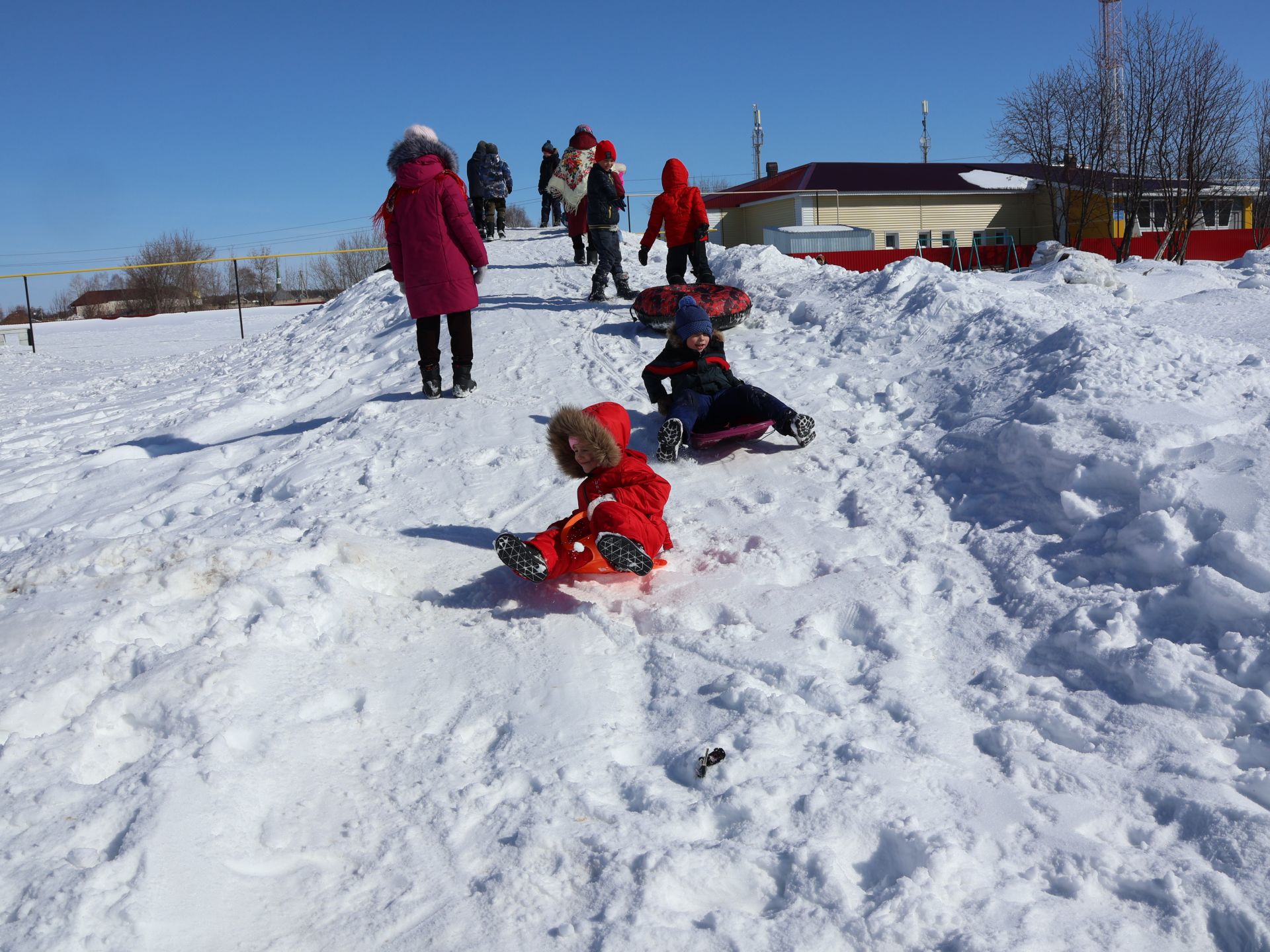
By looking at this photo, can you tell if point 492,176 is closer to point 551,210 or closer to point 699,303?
point 551,210

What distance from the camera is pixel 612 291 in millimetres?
10297

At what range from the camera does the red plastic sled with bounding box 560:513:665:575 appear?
3660 mm

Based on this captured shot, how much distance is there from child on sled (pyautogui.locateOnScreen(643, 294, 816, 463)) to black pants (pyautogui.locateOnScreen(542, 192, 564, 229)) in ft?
44.3

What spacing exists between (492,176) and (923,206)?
2072 cm

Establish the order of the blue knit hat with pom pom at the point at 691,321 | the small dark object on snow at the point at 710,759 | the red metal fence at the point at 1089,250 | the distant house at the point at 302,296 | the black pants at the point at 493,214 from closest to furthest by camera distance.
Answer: the small dark object on snow at the point at 710,759 → the blue knit hat with pom pom at the point at 691,321 → the black pants at the point at 493,214 → the distant house at the point at 302,296 → the red metal fence at the point at 1089,250

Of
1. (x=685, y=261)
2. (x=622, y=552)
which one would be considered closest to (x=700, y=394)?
(x=622, y=552)

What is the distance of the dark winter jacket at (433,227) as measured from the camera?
20.0 feet

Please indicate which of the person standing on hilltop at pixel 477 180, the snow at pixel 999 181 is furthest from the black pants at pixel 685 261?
the snow at pixel 999 181

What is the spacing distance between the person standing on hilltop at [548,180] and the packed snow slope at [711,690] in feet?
36.8

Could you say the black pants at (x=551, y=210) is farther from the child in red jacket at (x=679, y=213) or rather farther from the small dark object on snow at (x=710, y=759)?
the small dark object on snow at (x=710, y=759)

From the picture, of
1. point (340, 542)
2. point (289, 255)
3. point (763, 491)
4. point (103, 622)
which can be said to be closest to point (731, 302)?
point (763, 491)

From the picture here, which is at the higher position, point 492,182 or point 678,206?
point 492,182

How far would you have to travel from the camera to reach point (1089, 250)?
1017 inches

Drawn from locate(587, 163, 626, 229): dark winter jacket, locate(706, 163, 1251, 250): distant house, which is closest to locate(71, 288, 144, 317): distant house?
locate(706, 163, 1251, 250): distant house
